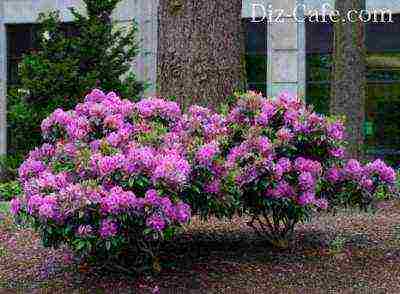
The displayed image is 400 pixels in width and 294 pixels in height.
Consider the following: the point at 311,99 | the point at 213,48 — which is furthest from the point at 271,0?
the point at 213,48

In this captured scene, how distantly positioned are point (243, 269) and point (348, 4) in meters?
6.97

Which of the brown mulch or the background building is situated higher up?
the background building

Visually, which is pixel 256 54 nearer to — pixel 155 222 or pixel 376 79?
pixel 376 79

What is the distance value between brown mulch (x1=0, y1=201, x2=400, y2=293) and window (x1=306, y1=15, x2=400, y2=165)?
45.0 ft

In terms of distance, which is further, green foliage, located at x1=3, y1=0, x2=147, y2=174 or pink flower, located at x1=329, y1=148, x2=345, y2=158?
green foliage, located at x1=3, y1=0, x2=147, y2=174

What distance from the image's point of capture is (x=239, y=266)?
6871mm

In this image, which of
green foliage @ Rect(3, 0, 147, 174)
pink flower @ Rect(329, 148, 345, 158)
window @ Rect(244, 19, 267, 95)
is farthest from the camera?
window @ Rect(244, 19, 267, 95)

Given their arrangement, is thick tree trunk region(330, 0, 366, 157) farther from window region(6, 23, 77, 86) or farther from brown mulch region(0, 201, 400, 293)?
window region(6, 23, 77, 86)

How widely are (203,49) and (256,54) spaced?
14118 mm

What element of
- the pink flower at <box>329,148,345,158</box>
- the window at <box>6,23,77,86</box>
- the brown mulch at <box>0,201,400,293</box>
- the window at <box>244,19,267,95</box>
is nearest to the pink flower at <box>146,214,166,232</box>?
the brown mulch at <box>0,201,400,293</box>

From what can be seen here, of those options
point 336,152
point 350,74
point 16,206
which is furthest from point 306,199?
point 350,74

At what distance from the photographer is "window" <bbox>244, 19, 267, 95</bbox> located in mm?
22141

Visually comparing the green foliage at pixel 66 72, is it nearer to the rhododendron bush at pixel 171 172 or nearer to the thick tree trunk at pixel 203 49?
the thick tree trunk at pixel 203 49

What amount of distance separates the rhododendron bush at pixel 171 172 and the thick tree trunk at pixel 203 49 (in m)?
1.30
